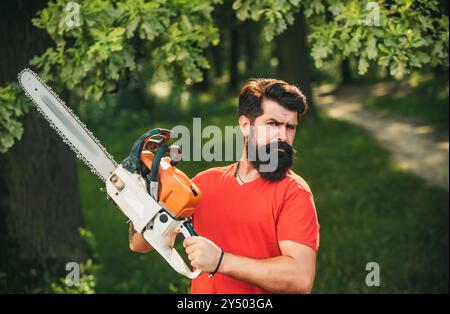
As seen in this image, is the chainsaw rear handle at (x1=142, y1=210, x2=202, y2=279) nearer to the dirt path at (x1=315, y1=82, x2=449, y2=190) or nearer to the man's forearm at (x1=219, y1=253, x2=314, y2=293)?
the man's forearm at (x1=219, y1=253, x2=314, y2=293)

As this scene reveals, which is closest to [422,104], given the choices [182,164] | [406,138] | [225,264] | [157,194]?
[406,138]

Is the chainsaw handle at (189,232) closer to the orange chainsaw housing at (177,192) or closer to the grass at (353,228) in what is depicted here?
the orange chainsaw housing at (177,192)

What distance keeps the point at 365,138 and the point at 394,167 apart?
254 cm

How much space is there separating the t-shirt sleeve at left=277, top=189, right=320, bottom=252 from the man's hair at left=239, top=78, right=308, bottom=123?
0.41 meters

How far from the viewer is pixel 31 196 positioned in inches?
243

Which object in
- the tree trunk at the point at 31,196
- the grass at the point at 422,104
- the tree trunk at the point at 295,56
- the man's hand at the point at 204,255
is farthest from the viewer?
the grass at the point at 422,104

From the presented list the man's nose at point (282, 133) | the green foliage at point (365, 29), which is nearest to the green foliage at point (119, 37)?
the green foliage at point (365, 29)

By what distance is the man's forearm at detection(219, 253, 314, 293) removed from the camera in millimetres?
2766

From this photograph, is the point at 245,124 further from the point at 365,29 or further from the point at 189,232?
the point at 365,29

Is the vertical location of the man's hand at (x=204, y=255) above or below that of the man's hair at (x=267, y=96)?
below

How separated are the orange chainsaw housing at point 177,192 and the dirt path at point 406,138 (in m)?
7.30

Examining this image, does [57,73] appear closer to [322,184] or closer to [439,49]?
[439,49]

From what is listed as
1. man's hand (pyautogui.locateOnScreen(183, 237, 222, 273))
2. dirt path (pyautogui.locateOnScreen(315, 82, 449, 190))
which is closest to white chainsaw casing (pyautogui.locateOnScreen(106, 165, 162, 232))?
man's hand (pyautogui.locateOnScreen(183, 237, 222, 273))

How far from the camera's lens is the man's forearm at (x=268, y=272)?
9.07 feet
